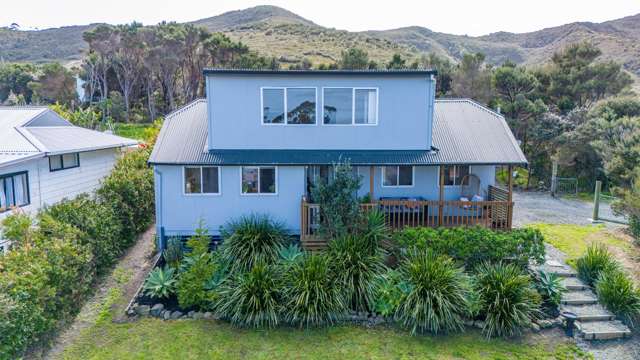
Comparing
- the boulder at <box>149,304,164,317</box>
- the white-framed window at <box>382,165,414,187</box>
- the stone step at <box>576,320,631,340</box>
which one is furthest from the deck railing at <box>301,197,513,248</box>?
the boulder at <box>149,304,164,317</box>

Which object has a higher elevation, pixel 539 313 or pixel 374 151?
pixel 374 151

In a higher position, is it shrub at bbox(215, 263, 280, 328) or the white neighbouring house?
the white neighbouring house

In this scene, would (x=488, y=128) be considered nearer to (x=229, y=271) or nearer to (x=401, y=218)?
(x=401, y=218)

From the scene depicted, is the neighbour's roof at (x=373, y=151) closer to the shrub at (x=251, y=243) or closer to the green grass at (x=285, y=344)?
the shrub at (x=251, y=243)

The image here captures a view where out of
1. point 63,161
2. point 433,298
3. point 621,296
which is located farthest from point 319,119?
point 621,296

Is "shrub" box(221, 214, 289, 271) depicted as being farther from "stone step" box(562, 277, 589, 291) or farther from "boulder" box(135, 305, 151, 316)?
"stone step" box(562, 277, 589, 291)

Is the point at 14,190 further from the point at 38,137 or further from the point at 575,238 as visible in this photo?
the point at 575,238

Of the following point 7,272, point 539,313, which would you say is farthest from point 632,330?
point 7,272
